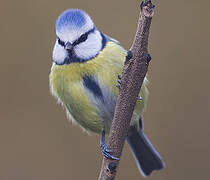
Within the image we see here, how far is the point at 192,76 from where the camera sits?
247cm

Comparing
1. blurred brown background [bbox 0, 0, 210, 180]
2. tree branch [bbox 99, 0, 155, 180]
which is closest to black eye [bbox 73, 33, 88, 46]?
tree branch [bbox 99, 0, 155, 180]

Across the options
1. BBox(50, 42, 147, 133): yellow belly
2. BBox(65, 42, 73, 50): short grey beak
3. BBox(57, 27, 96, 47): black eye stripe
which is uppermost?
BBox(57, 27, 96, 47): black eye stripe

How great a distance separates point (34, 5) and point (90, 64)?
105 centimetres

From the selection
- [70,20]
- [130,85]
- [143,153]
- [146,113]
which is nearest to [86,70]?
[70,20]

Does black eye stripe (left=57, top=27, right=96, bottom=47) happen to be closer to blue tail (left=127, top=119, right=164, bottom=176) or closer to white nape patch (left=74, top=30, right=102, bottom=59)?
white nape patch (left=74, top=30, right=102, bottom=59)

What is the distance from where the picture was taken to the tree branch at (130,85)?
1178 mm

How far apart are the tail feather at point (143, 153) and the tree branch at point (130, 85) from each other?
73cm

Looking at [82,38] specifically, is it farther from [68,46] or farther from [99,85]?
[99,85]

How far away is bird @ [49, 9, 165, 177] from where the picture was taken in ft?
5.45

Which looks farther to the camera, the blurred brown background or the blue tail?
the blurred brown background

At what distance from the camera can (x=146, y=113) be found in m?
2.42

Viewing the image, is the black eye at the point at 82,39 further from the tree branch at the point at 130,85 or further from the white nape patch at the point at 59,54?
the tree branch at the point at 130,85

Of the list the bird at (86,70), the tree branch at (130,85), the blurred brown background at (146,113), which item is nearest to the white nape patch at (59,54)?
the bird at (86,70)

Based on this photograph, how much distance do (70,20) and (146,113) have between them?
959 millimetres
